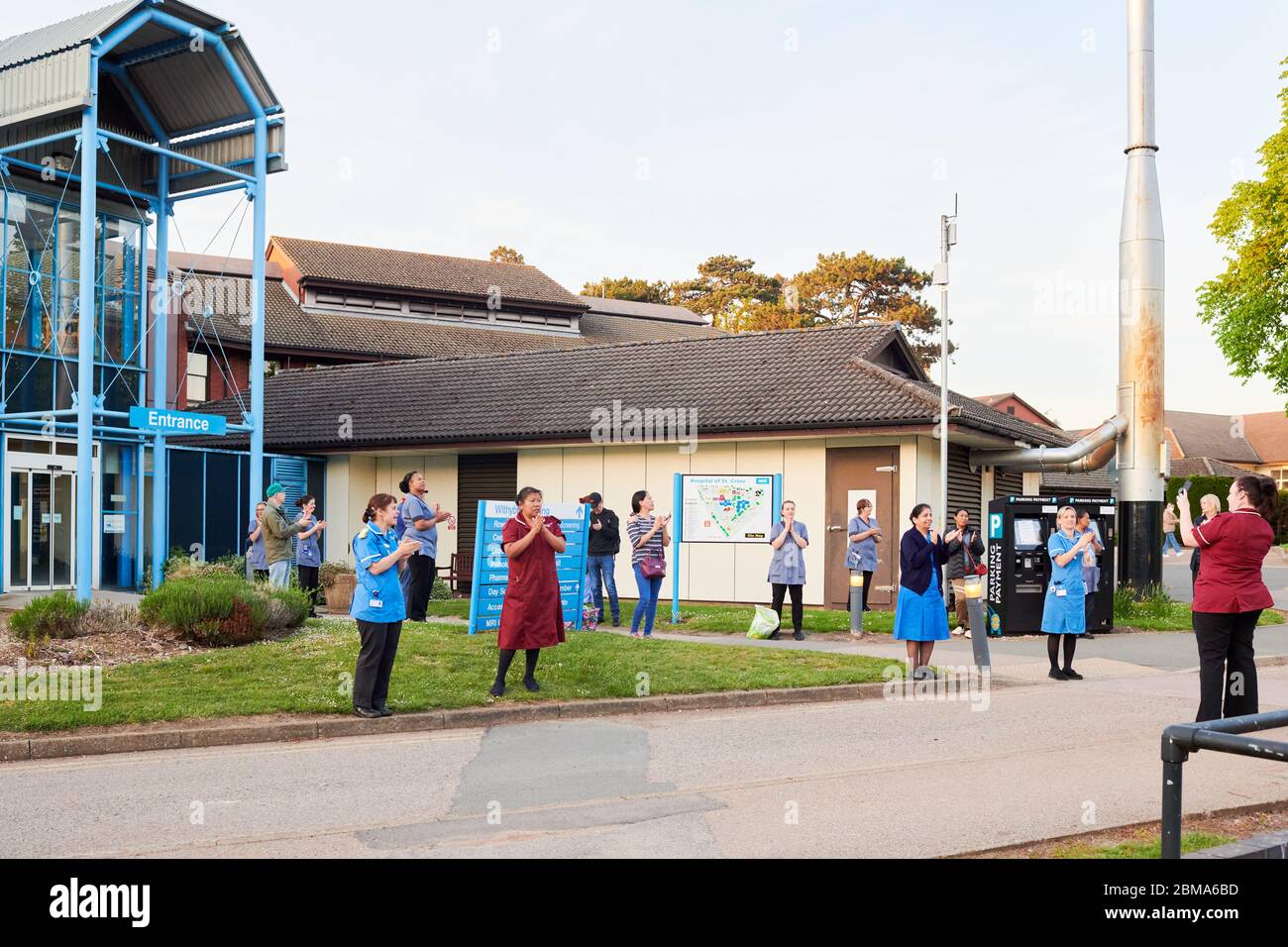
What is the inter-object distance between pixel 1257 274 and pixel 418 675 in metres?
37.3

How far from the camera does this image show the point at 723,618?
18359 millimetres

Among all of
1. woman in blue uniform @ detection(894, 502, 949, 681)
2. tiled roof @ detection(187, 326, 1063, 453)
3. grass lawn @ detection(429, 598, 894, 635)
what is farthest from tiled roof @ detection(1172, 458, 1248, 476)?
woman in blue uniform @ detection(894, 502, 949, 681)

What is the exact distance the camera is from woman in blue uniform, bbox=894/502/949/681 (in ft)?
40.1

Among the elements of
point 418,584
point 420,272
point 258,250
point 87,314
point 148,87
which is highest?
point 420,272

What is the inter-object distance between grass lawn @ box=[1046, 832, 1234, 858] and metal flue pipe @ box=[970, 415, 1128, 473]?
666 inches

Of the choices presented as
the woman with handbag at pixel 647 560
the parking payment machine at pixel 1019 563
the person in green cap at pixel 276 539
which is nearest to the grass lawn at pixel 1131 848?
the woman with handbag at pixel 647 560

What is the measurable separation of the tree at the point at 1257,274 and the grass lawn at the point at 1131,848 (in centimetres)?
3829

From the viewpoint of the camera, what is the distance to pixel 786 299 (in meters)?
56.5

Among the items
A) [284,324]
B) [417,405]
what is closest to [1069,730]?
[417,405]

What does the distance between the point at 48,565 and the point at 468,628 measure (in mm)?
10531

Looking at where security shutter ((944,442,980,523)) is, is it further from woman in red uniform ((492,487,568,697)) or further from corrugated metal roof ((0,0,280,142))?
corrugated metal roof ((0,0,280,142))

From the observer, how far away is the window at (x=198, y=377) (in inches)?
1519

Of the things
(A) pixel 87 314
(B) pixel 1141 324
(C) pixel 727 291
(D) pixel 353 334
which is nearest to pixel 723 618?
(B) pixel 1141 324

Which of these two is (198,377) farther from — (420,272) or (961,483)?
(961,483)
